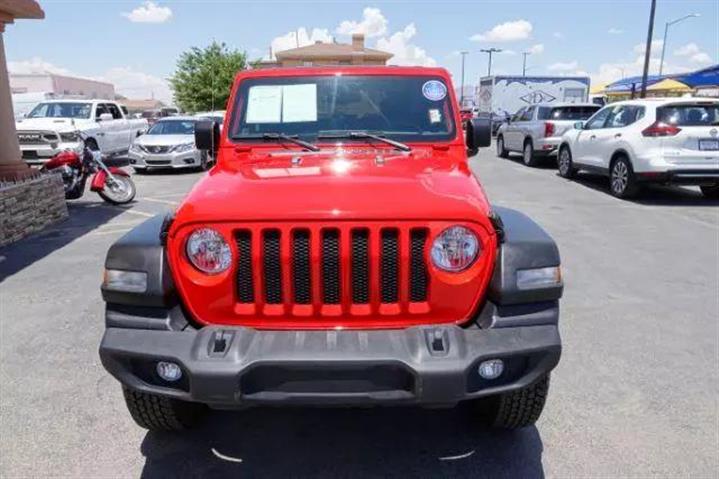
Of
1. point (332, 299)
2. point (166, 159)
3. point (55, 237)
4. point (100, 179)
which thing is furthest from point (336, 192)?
point (166, 159)

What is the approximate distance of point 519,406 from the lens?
2727mm

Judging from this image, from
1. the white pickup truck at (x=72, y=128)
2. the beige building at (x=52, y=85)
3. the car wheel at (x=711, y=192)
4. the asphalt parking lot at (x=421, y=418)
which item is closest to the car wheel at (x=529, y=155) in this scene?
the car wheel at (x=711, y=192)

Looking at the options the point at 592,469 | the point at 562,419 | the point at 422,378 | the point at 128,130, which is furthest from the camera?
the point at 128,130

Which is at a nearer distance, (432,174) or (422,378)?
(422,378)

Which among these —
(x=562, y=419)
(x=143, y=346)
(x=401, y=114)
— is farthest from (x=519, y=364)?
(x=401, y=114)

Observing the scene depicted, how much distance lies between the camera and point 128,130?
17.3 m

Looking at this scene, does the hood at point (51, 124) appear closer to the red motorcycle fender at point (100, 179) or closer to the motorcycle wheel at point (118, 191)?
the red motorcycle fender at point (100, 179)

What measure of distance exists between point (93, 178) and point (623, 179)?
9.18 metres

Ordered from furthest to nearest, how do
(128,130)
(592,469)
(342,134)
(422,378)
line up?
(128,130) → (342,134) → (592,469) → (422,378)

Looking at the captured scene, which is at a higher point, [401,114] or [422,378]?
[401,114]

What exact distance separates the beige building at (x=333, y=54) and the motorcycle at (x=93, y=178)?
129 feet

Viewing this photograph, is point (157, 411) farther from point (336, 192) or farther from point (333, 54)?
point (333, 54)

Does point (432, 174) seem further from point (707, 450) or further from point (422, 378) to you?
point (707, 450)

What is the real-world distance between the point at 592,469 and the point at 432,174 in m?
1.60
